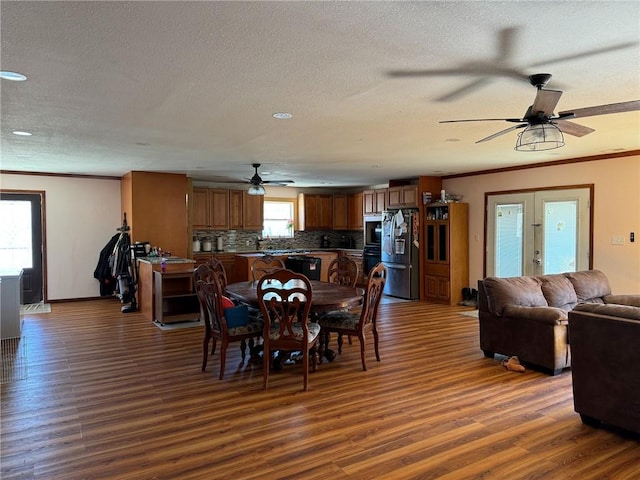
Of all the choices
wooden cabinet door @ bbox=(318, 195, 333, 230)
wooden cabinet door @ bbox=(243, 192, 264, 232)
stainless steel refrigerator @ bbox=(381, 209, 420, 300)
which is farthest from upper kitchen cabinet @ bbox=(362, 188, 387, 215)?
wooden cabinet door @ bbox=(243, 192, 264, 232)

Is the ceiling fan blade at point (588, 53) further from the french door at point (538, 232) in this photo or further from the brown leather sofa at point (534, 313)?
the french door at point (538, 232)

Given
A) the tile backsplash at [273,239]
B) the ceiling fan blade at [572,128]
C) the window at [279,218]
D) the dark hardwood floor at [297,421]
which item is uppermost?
the ceiling fan blade at [572,128]

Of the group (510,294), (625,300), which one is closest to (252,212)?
(510,294)

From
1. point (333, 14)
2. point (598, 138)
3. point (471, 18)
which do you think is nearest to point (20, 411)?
point (333, 14)

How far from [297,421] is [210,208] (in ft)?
22.2

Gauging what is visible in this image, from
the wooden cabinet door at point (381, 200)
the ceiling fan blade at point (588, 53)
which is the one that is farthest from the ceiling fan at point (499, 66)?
the wooden cabinet door at point (381, 200)

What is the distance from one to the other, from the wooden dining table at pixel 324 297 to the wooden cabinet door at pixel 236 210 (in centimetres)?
492

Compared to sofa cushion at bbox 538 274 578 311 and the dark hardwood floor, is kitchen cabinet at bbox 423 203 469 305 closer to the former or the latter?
sofa cushion at bbox 538 274 578 311

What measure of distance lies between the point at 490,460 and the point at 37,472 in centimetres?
258

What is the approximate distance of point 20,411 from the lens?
10.8 ft

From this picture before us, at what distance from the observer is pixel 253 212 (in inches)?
386

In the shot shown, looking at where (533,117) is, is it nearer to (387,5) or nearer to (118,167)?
(387,5)

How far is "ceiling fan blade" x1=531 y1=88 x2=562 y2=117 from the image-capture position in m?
2.74

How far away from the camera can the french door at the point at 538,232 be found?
21.0 feet
